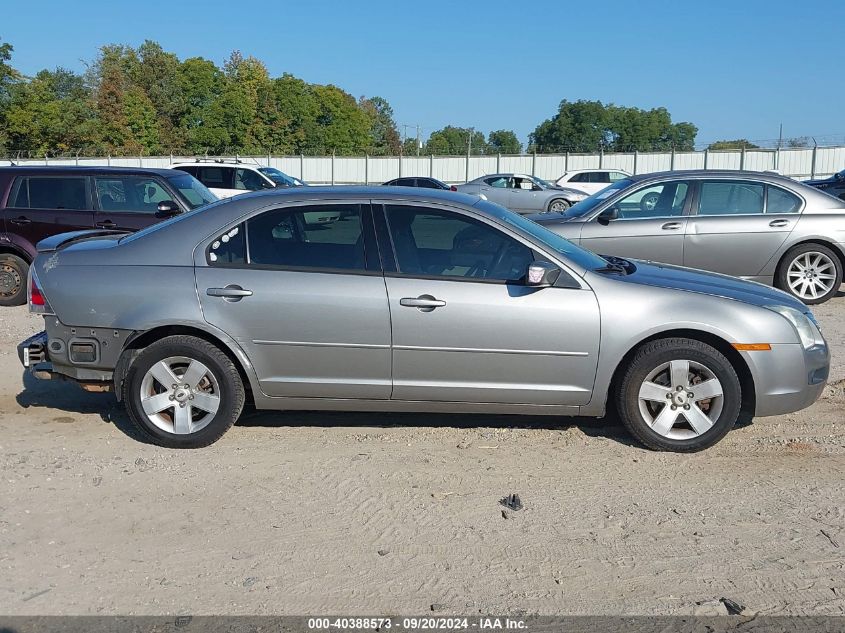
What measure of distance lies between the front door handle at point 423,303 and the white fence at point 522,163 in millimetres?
37004

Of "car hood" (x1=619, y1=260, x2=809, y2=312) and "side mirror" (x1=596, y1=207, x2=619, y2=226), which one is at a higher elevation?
"side mirror" (x1=596, y1=207, x2=619, y2=226)

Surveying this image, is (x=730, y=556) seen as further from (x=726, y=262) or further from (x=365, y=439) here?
(x=726, y=262)

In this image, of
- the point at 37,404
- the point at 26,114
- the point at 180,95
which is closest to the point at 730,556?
the point at 37,404

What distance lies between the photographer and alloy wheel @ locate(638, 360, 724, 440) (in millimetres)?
5188

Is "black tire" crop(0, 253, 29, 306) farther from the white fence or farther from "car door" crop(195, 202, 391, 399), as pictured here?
the white fence

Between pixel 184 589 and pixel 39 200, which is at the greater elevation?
pixel 39 200

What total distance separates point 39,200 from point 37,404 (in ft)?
15.6

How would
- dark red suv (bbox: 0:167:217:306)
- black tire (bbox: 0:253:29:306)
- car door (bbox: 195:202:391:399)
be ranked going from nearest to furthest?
car door (bbox: 195:202:391:399)
dark red suv (bbox: 0:167:217:306)
black tire (bbox: 0:253:29:306)

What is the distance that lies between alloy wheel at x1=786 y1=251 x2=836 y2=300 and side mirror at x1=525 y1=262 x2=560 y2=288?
6.02 metres

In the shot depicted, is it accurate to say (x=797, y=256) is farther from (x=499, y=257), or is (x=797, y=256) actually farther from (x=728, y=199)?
(x=499, y=257)

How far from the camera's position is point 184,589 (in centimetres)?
370

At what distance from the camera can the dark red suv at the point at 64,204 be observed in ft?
33.6

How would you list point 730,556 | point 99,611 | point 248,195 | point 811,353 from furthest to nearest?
point 248,195 → point 811,353 → point 730,556 → point 99,611

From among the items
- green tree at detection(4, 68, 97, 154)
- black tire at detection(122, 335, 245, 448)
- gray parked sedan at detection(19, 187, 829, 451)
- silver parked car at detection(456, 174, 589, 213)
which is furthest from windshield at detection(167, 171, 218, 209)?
green tree at detection(4, 68, 97, 154)
